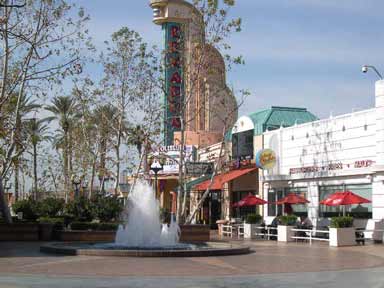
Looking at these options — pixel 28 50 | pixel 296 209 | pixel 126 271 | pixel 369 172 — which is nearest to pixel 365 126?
pixel 369 172

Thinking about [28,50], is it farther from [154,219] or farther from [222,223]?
[222,223]

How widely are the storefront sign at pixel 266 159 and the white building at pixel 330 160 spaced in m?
0.66

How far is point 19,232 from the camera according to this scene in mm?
32188

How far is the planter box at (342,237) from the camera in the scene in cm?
2966

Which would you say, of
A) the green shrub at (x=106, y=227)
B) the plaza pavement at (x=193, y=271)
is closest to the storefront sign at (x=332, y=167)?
the plaza pavement at (x=193, y=271)

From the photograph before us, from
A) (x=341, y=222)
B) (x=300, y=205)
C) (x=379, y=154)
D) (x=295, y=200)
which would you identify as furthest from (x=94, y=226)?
(x=379, y=154)

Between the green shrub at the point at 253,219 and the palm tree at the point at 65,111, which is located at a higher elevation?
the palm tree at the point at 65,111

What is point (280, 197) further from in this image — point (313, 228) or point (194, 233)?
point (194, 233)

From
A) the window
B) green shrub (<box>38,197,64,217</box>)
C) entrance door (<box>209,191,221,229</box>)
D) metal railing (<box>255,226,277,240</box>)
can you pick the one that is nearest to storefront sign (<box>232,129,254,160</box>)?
the window

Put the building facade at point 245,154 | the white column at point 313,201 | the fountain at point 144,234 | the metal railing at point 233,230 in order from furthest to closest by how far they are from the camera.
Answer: the building facade at point 245,154, the metal railing at point 233,230, the white column at point 313,201, the fountain at point 144,234

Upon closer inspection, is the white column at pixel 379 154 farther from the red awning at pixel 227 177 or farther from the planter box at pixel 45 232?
the planter box at pixel 45 232

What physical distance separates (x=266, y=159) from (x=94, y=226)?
1282 cm

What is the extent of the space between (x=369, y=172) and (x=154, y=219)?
12.0 m

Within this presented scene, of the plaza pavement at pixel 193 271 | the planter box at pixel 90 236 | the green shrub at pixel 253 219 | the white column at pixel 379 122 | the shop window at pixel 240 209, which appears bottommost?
the plaza pavement at pixel 193 271
